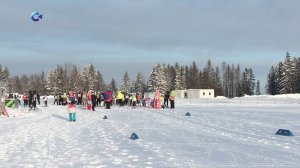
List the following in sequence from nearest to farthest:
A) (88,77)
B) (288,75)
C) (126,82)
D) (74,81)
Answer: (288,75) → (74,81) → (88,77) → (126,82)

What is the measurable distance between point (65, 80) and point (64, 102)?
75.1 meters

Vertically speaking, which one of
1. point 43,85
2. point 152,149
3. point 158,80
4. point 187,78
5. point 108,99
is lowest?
point 152,149

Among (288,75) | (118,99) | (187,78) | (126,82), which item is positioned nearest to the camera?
(118,99)

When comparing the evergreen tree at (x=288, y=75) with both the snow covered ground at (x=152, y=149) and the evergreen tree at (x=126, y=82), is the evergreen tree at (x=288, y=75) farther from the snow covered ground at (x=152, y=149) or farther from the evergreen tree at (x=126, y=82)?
the snow covered ground at (x=152, y=149)

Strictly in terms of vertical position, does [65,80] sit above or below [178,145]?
above

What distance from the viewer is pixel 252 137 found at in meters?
13.5

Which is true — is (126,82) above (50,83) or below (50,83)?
above

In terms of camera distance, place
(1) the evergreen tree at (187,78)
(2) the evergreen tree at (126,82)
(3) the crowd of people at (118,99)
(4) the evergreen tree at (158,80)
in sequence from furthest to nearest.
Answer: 1. (2) the evergreen tree at (126,82)
2. (1) the evergreen tree at (187,78)
3. (4) the evergreen tree at (158,80)
4. (3) the crowd of people at (118,99)

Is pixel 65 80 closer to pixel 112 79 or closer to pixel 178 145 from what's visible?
pixel 112 79

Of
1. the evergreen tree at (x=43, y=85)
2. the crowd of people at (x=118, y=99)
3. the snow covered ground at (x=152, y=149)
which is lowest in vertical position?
the snow covered ground at (x=152, y=149)

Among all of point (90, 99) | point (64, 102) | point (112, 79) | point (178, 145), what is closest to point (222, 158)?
point (178, 145)

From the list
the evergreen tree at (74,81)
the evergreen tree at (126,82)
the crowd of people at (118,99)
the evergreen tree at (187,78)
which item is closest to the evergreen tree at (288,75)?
the evergreen tree at (187,78)

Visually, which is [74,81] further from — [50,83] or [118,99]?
[118,99]

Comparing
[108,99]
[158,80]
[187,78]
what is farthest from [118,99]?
[187,78]
